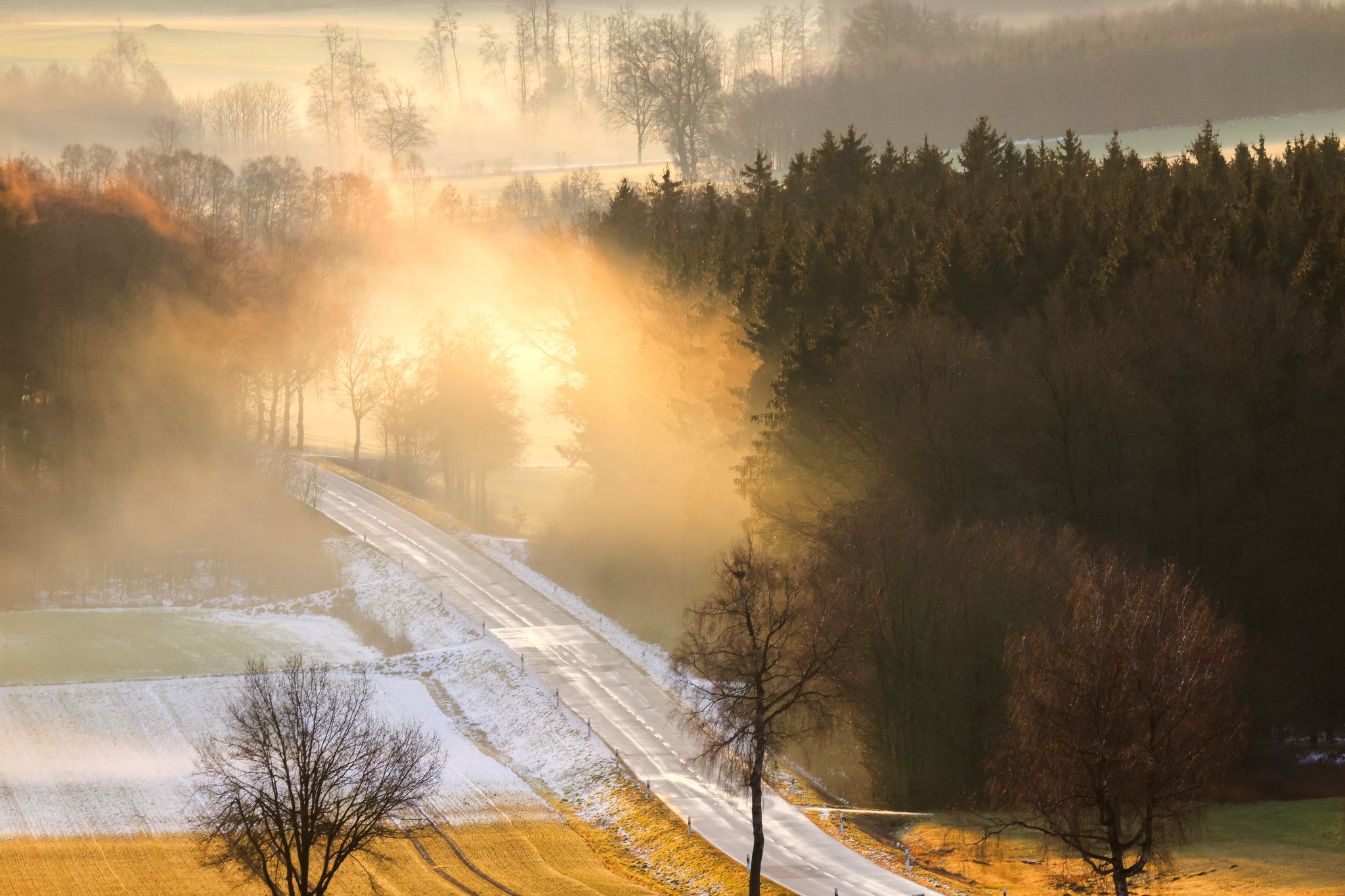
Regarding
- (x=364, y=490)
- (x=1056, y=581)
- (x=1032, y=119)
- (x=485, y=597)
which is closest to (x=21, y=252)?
(x=364, y=490)

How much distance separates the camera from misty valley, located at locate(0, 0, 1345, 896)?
107 ft

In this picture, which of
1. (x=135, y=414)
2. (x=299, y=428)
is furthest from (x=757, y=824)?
(x=299, y=428)

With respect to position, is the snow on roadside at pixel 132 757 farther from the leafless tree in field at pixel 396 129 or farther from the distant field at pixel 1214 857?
the leafless tree in field at pixel 396 129

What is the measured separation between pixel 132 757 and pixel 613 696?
52.1ft

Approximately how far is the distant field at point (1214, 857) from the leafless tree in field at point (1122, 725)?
1813 mm

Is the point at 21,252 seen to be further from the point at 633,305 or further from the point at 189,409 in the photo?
the point at 633,305

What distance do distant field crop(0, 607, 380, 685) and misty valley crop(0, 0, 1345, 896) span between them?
1.08 ft

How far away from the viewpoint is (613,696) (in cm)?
5056

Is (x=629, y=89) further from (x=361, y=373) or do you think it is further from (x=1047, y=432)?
(x=1047, y=432)

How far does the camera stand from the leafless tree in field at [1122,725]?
25594 millimetres

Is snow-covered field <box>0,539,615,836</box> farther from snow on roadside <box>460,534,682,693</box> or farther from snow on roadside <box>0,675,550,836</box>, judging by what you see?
snow on roadside <box>460,534,682,693</box>

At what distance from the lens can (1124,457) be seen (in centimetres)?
4447

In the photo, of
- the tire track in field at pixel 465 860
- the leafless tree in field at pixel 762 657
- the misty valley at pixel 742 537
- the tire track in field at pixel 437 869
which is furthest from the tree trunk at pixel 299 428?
the leafless tree in field at pixel 762 657

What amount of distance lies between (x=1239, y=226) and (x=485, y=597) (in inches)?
1336
